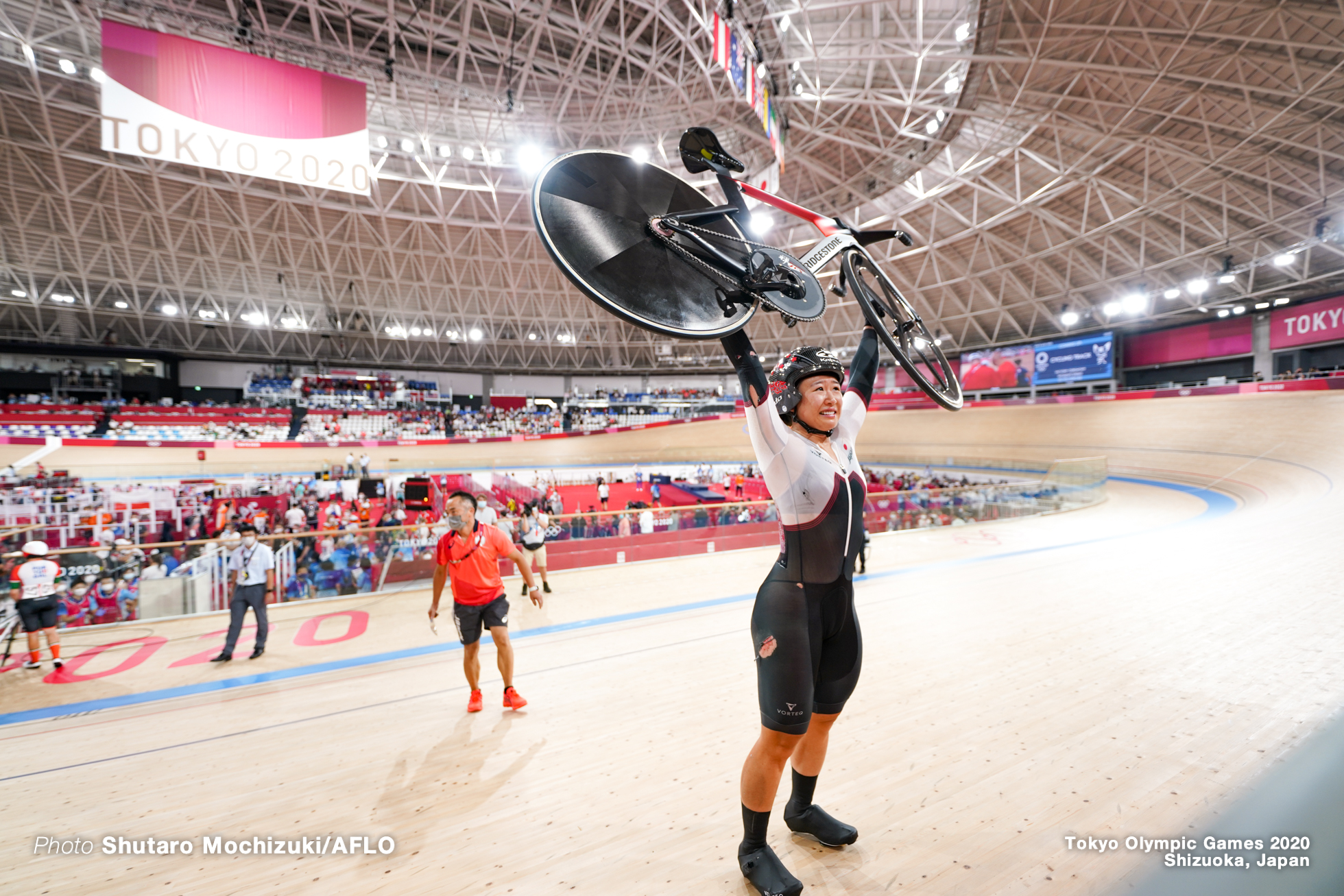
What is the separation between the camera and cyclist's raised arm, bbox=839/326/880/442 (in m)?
2.08

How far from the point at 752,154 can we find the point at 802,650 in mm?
21403

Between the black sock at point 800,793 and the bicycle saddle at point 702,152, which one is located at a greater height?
the bicycle saddle at point 702,152

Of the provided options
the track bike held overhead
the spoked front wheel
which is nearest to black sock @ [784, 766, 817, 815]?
the spoked front wheel

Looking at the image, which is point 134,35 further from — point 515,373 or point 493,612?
point 515,373

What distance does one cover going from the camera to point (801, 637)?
1743 mm

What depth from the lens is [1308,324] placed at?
20062 mm

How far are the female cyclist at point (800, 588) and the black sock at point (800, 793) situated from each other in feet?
0.14

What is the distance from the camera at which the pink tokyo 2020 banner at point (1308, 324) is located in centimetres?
1919

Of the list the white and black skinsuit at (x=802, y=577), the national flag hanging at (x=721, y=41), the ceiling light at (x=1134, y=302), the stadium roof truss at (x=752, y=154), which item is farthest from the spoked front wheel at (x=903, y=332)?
the ceiling light at (x=1134, y=302)

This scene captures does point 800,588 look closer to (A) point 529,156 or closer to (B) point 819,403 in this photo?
(B) point 819,403

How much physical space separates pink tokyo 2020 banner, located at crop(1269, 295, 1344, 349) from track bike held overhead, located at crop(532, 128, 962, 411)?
3028cm

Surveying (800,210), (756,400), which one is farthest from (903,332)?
(756,400)

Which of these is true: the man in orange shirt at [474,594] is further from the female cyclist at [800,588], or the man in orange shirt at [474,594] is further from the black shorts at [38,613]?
the black shorts at [38,613]

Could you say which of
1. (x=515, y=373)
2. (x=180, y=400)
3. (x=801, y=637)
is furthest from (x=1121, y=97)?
(x=180, y=400)
